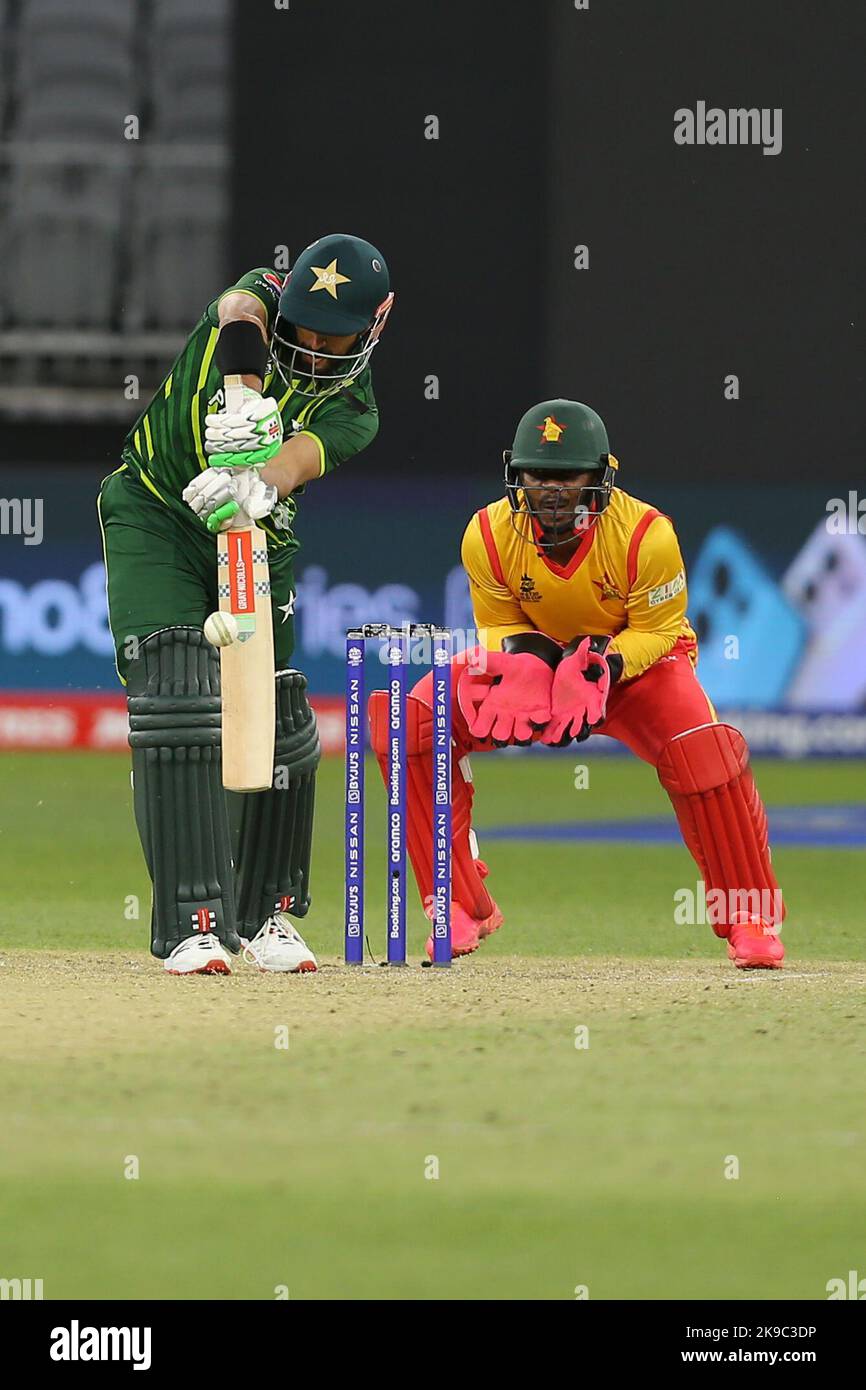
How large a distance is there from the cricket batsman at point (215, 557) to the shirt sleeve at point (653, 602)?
35.2 inches

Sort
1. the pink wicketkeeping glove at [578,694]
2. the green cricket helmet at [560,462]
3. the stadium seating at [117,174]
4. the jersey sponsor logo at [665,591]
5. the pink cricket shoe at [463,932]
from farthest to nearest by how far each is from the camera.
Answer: the stadium seating at [117,174]
the pink cricket shoe at [463,932]
the jersey sponsor logo at [665,591]
the green cricket helmet at [560,462]
the pink wicketkeeping glove at [578,694]

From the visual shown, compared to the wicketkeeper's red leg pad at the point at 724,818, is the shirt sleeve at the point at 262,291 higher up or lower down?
higher up

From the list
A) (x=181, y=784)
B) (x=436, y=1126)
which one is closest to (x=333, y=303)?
(x=181, y=784)

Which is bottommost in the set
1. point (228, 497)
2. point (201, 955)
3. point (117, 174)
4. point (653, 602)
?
point (201, 955)

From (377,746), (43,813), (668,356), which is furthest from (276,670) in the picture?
(668,356)

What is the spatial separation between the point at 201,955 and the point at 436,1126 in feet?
6.40

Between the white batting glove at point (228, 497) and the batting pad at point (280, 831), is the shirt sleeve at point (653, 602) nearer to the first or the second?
the batting pad at point (280, 831)

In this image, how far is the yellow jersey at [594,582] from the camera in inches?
287

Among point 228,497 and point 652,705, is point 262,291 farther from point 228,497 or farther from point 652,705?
point 652,705

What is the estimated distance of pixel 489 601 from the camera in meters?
7.54

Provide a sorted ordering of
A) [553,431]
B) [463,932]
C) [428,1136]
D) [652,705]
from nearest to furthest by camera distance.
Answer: [428,1136] < [553,431] < [652,705] < [463,932]

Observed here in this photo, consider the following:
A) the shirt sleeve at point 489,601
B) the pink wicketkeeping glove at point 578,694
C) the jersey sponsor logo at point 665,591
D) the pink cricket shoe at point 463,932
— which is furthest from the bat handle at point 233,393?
the pink cricket shoe at point 463,932

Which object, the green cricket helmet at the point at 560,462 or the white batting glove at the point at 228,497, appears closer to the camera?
the white batting glove at the point at 228,497

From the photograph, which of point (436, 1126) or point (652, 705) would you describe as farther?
point (652, 705)
